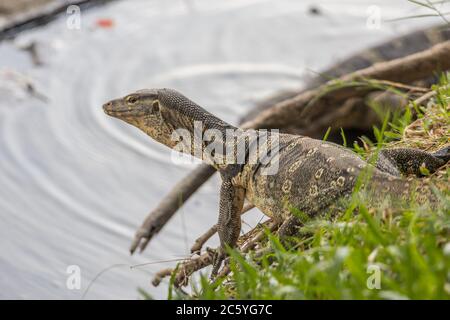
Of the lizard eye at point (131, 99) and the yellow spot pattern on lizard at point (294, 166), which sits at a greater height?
the lizard eye at point (131, 99)

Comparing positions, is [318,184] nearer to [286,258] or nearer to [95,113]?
[286,258]

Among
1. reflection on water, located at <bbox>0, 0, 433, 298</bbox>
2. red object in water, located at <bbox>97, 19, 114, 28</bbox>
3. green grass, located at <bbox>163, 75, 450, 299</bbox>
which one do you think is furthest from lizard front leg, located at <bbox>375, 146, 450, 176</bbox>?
red object in water, located at <bbox>97, 19, 114, 28</bbox>

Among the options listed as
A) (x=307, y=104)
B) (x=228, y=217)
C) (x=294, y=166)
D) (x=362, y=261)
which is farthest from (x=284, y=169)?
(x=307, y=104)

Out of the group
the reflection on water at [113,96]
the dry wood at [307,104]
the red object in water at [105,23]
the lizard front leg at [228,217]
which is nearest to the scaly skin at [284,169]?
the lizard front leg at [228,217]

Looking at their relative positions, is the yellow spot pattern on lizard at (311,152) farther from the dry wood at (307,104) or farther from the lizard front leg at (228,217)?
the dry wood at (307,104)

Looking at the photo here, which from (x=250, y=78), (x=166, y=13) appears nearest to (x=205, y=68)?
(x=250, y=78)

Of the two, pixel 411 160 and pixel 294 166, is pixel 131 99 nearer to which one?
pixel 294 166

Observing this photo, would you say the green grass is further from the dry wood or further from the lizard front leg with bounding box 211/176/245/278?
the dry wood
